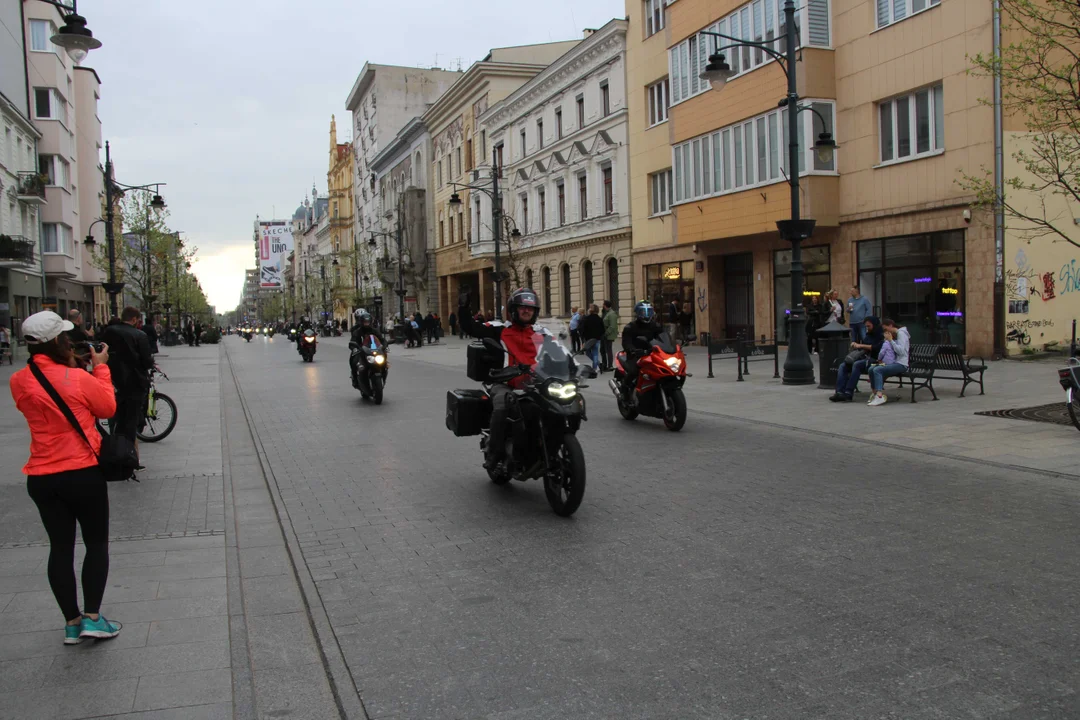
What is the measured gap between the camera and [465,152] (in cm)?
5388

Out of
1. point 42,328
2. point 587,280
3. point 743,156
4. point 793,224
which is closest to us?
point 42,328

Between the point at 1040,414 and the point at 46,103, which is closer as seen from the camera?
the point at 1040,414

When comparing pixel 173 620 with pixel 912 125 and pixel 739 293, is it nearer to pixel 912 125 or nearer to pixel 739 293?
pixel 912 125

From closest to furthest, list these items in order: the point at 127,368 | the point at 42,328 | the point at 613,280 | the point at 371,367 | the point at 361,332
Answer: the point at 42,328 < the point at 127,368 < the point at 371,367 < the point at 361,332 < the point at 613,280

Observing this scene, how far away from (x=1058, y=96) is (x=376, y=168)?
73.4 metres

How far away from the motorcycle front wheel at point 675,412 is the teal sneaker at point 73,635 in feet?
26.2

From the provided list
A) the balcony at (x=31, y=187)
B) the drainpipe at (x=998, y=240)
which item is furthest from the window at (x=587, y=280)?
the balcony at (x=31, y=187)

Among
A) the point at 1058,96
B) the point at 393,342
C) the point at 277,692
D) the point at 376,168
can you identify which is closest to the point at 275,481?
the point at 277,692

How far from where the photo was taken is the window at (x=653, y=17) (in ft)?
103

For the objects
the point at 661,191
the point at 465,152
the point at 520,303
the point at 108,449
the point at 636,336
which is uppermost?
the point at 465,152

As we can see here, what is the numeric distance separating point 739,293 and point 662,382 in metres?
17.8

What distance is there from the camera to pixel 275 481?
8680 millimetres

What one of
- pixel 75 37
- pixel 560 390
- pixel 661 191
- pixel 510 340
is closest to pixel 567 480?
pixel 560 390

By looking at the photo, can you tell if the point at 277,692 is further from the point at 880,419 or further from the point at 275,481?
the point at 880,419
